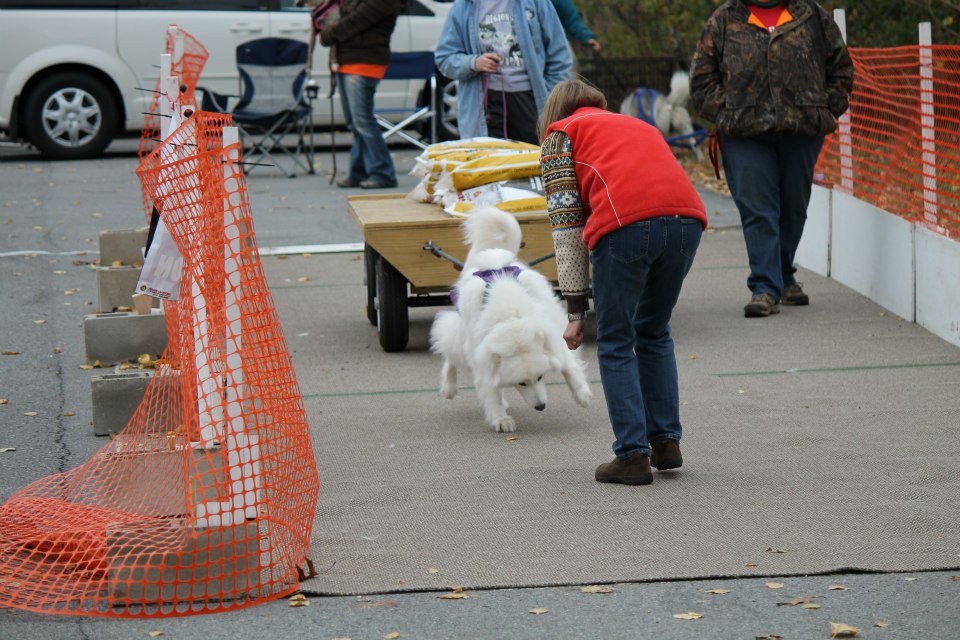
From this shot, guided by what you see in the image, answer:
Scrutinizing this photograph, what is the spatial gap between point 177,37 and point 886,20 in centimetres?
1098

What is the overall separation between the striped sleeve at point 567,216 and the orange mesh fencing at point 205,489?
1.18 m

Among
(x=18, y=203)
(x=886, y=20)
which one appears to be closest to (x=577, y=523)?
(x=18, y=203)

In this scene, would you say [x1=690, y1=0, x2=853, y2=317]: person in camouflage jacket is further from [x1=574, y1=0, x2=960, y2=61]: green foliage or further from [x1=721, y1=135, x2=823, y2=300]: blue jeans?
[x1=574, y1=0, x2=960, y2=61]: green foliage

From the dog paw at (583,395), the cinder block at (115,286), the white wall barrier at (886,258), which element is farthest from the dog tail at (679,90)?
the dog paw at (583,395)

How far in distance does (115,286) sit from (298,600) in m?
4.64

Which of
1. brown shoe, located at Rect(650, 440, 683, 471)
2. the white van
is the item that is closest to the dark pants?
brown shoe, located at Rect(650, 440, 683, 471)

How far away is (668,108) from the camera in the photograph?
17047 mm

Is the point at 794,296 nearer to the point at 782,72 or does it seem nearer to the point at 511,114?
Answer: the point at 782,72

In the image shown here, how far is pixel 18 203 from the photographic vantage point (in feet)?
46.3

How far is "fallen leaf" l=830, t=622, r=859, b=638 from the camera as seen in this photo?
4.00 m

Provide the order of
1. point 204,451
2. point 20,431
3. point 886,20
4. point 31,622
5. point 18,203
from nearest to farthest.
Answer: point 31,622
point 204,451
point 20,431
point 18,203
point 886,20

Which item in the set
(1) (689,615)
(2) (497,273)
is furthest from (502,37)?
(1) (689,615)

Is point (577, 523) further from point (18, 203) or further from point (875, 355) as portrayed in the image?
point (18, 203)

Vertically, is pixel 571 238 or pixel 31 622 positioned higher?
pixel 571 238
